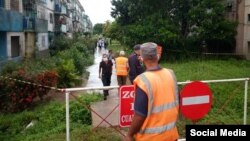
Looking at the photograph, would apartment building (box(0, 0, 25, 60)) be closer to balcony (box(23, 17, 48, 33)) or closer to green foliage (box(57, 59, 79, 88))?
balcony (box(23, 17, 48, 33))

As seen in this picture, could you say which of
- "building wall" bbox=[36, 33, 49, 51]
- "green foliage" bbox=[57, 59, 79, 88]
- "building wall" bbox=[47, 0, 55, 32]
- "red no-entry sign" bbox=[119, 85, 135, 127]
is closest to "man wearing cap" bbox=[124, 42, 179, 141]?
"red no-entry sign" bbox=[119, 85, 135, 127]

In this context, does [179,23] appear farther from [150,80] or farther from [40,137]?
[150,80]

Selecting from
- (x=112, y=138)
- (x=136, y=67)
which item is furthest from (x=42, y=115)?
(x=112, y=138)

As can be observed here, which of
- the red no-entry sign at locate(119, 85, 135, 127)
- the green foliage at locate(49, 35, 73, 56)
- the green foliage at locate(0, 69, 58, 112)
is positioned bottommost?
the green foliage at locate(0, 69, 58, 112)

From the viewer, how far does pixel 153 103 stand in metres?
4.00

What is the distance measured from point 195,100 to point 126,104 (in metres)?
1.13

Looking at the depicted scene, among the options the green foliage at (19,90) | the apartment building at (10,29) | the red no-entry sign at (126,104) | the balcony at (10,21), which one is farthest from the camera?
the apartment building at (10,29)

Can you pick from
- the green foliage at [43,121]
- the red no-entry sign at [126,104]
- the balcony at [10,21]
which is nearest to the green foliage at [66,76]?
the green foliage at [43,121]

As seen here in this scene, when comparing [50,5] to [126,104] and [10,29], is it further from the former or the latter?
[126,104]

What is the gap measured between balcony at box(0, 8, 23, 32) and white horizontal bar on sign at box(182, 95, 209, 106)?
16444 millimetres

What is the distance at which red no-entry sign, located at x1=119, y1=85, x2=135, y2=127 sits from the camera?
6.38 meters

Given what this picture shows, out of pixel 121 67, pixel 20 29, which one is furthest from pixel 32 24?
pixel 121 67

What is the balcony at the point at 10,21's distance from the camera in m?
21.0

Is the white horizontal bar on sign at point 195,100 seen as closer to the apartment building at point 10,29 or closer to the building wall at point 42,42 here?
the apartment building at point 10,29
